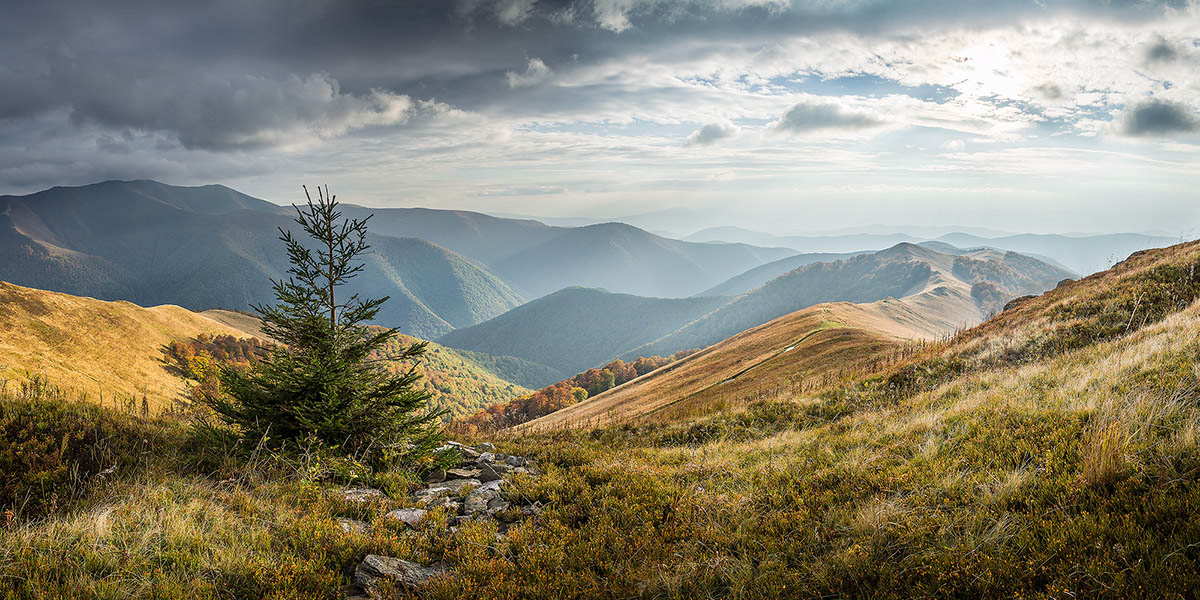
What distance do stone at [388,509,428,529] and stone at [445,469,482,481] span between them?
224 centimetres

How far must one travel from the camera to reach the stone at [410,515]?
6949 mm

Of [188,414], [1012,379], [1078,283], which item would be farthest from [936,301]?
[188,414]

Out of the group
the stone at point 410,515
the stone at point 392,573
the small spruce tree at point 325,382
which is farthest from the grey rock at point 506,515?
the small spruce tree at point 325,382

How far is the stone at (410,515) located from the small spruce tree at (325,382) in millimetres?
2272

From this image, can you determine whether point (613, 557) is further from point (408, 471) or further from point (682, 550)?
point (408, 471)

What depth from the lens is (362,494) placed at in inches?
305

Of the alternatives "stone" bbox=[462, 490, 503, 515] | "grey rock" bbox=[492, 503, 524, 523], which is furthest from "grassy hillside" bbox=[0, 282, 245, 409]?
"grey rock" bbox=[492, 503, 524, 523]

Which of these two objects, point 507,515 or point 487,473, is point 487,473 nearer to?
point 487,473

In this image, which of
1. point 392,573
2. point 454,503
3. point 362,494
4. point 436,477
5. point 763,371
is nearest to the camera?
point 392,573

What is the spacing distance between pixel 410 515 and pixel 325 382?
132 inches

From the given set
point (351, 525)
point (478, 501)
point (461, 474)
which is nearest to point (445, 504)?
point (478, 501)

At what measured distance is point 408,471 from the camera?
9211 millimetres

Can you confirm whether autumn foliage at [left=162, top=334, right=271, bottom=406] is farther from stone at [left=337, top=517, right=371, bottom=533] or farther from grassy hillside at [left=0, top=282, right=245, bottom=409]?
stone at [left=337, top=517, right=371, bottom=533]

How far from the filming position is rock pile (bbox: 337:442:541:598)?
5.48 meters
